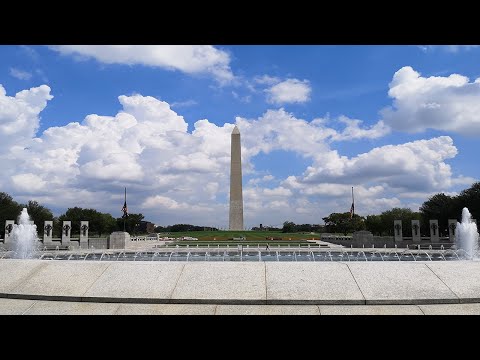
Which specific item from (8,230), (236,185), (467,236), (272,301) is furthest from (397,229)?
(272,301)

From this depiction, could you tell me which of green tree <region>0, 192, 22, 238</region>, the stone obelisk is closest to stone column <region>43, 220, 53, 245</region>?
green tree <region>0, 192, 22, 238</region>

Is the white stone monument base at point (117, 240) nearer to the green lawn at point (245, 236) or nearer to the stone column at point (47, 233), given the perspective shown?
the stone column at point (47, 233)

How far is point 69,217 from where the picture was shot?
96.1 m

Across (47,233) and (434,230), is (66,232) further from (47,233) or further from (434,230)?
(434,230)

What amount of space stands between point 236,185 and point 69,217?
43.8m

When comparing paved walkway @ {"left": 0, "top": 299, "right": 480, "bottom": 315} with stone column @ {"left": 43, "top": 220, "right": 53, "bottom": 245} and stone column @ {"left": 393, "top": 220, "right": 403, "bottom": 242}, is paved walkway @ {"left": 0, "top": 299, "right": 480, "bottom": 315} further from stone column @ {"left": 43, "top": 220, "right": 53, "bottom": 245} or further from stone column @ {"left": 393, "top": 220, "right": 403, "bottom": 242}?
stone column @ {"left": 43, "top": 220, "right": 53, "bottom": 245}

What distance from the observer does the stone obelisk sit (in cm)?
6806

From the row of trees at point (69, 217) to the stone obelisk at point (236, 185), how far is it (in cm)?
3196

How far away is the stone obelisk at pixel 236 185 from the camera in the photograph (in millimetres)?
68062
